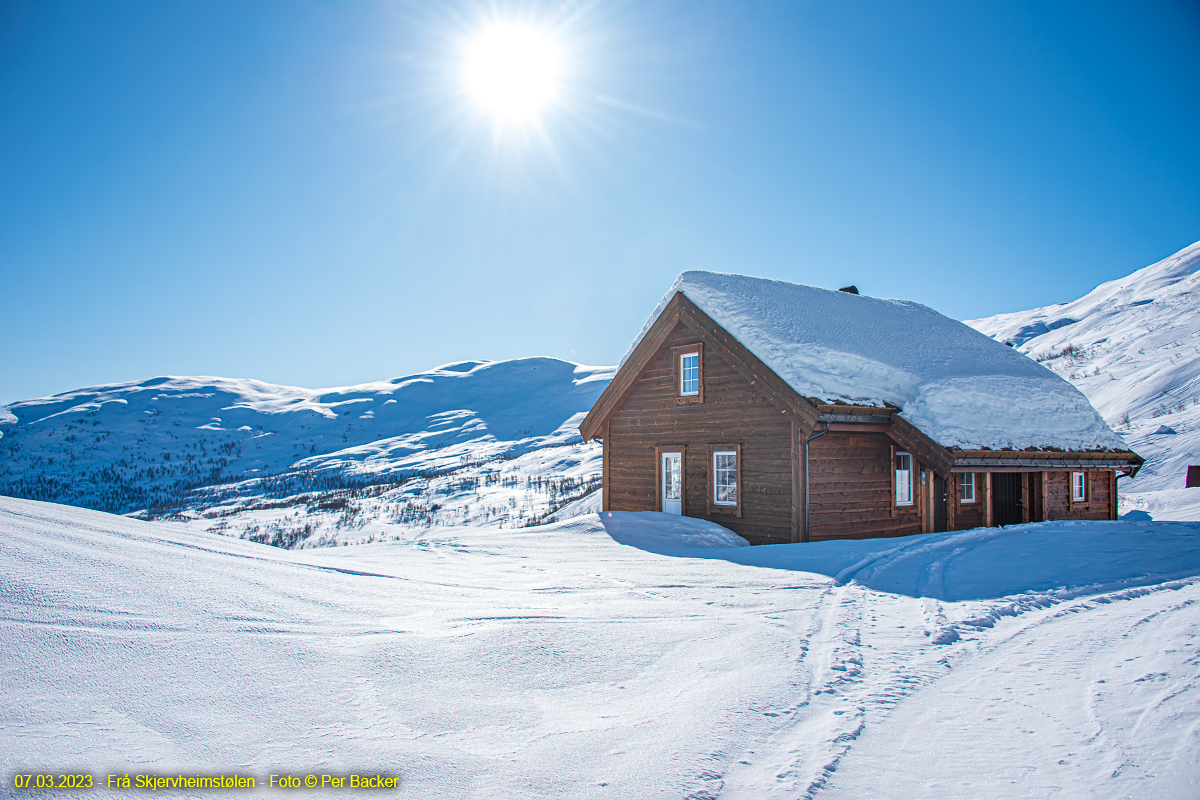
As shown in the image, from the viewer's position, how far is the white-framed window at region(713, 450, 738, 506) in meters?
16.1

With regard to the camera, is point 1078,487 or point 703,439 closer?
point 703,439

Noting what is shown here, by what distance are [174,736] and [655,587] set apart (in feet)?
20.2

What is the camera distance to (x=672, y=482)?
17547 mm

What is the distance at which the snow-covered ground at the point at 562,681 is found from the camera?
3.35 meters

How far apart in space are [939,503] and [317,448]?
3846 inches

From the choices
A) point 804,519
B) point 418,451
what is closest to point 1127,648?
point 804,519

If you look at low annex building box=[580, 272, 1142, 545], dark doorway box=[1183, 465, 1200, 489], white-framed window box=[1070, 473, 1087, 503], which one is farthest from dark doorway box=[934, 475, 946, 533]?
dark doorway box=[1183, 465, 1200, 489]

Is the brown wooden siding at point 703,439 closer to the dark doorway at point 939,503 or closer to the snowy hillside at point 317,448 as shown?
the dark doorway at point 939,503

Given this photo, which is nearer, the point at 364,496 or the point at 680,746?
the point at 680,746

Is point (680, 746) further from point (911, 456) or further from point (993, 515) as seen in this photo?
point (993, 515)

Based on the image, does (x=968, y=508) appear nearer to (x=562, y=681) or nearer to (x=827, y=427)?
(x=827, y=427)

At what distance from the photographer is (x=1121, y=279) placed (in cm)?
9881

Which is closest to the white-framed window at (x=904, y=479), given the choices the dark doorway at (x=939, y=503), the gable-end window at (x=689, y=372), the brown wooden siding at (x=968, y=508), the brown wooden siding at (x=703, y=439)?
the dark doorway at (x=939, y=503)

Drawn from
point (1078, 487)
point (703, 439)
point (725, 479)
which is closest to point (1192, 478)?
point (1078, 487)
